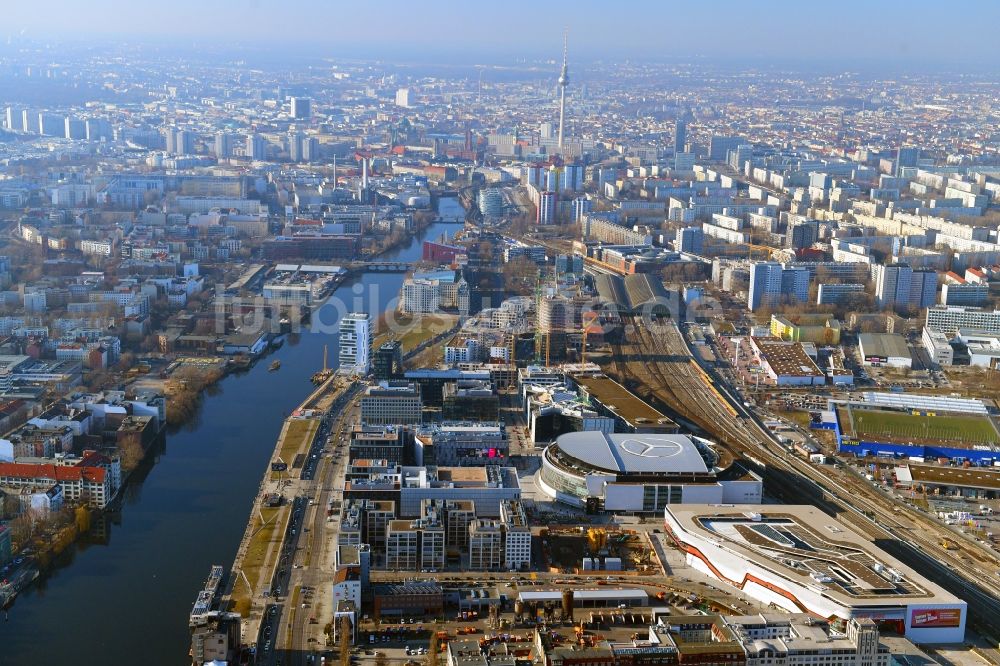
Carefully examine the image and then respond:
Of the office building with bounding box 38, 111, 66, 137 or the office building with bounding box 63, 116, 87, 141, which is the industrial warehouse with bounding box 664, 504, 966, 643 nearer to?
the office building with bounding box 63, 116, 87, 141

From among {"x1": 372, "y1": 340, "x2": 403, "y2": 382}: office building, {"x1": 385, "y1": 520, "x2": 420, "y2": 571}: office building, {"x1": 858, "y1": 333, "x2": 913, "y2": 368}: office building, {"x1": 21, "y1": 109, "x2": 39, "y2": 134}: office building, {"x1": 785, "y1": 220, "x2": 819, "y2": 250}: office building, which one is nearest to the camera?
{"x1": 385, "y1": 520, "x2": 420, "y2": 571}: office building

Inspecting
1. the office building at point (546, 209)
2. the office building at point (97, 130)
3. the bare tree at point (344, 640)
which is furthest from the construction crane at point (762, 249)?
the office building at point (97, 130)

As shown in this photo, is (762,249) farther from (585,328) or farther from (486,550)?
(486,550)

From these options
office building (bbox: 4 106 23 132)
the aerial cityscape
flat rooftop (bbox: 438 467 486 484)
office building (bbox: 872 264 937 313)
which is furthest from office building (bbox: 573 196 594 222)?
office building (bbox: 4 106 23 132)

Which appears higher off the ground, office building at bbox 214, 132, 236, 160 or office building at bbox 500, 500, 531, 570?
office building at bbox 214, 132, 236, 160

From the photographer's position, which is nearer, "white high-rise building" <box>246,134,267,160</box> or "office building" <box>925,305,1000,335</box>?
"office building" <box>925,305,1000,335</box>

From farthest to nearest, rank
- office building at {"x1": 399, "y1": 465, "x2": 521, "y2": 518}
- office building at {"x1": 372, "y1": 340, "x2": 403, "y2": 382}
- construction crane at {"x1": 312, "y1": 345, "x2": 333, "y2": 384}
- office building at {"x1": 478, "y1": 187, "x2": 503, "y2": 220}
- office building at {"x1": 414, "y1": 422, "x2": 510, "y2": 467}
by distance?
1. office building at {"x1": 478, "y1": 187, "x2": 503, "y2": 220}
2. construction crane at {"x1": 312, "y1": 345, "x2": 333, "y2": 384}
3. office building at {"x1": 372, "y1": 340, "x2": 403, "y2": 382}
4. office building at {"x1": 414, "y1": 422, "x2": 510, "y2": 467}
5. office building at {"x1": 399, "y1": 465, "x2": 521, "y2": 518}

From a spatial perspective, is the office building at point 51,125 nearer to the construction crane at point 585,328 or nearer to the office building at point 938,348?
the construction crane at point 585,328

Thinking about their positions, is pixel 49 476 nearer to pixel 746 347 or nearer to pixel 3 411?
pixel 3 411
